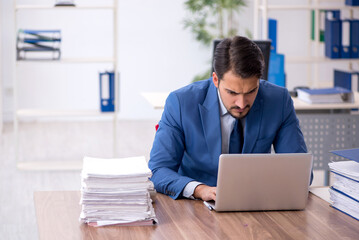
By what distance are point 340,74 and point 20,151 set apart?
114 inches

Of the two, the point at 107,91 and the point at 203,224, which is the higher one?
the point at 107,91

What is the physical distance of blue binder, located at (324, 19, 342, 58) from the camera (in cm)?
480

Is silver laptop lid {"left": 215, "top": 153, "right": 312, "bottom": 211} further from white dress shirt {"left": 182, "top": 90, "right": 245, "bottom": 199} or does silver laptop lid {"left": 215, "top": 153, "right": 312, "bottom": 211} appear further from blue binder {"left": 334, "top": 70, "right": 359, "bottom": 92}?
blue binder {"left": 334, "top": 70, "right": 359, "bottom": 92}

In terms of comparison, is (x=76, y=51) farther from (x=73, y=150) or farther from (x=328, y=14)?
(x=328, y=14)

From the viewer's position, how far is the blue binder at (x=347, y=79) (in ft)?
16.3

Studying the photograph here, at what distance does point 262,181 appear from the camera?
5.98 ft

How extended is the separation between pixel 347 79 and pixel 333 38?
0.37 meters

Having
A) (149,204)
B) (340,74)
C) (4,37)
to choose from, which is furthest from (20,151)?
(149,204)

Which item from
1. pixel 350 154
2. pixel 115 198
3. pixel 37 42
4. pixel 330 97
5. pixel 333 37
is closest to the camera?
pixel 115 198

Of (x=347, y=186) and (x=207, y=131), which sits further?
(x=207, y=131)

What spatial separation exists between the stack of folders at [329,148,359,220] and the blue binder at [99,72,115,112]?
303 centimetres

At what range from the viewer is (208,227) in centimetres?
174

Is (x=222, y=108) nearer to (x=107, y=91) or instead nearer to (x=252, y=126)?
(x=252, y=126)

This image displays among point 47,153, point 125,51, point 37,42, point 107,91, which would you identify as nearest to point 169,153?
point 107,91
